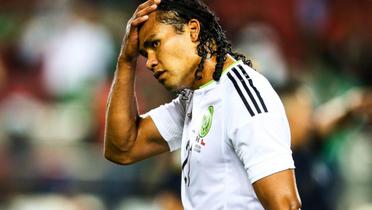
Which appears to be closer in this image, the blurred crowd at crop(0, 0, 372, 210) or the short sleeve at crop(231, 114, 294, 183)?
the short sleeve at crop(231, 114, 294, 183)

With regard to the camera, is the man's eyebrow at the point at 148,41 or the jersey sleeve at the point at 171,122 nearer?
the man's eyebrow at the point at 148,41

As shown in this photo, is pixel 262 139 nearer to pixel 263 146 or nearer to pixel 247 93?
pixel 263 146

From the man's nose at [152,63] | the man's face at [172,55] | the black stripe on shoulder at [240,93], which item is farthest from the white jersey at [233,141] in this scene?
the man's nose at [152,63]

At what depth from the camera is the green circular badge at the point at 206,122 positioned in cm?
369

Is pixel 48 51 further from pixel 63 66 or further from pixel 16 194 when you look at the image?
pixel 16 194

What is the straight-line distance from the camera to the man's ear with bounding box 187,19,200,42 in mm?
3785

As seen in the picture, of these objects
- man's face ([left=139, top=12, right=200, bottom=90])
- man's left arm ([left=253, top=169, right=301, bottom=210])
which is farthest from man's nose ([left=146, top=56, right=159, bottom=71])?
man's left arm ([left=253, top=169, right=301, bottom=210])

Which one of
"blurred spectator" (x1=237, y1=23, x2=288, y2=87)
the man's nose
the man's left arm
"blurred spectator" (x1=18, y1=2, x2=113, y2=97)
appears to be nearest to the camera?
the man's left arm

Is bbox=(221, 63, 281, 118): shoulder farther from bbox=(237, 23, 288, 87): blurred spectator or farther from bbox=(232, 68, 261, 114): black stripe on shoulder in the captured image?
bbox=(237, 23, 288, 87): blurred spectator

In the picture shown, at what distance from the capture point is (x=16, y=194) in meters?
8.40

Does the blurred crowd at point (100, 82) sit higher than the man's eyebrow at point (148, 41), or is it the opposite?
the man's eyebrow at point (148, 41)

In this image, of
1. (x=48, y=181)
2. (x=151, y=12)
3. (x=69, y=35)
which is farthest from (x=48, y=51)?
(x=151, y=12)

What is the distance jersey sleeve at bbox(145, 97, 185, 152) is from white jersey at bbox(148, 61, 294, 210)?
315mm

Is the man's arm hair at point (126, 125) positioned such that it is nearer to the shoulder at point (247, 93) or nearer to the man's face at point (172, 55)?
the man's face at point (172, 55)
